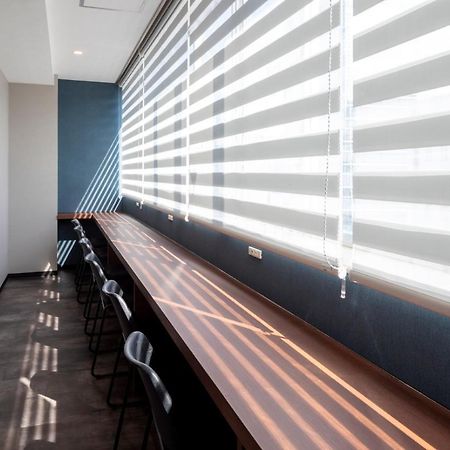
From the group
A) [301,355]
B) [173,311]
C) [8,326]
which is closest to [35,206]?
[8,326]

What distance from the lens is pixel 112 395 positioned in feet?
10.2

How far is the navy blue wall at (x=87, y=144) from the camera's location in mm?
7406

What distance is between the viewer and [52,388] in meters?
3.20

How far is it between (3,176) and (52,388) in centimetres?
367

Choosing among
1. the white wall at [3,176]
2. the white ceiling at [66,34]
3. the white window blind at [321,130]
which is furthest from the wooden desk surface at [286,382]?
the white wall at [3,176]

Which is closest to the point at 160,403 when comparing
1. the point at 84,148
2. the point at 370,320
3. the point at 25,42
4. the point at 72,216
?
the point at 370,320

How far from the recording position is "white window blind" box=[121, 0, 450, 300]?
1.33 meters

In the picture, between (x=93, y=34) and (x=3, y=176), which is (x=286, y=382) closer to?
(x=93, y=34)

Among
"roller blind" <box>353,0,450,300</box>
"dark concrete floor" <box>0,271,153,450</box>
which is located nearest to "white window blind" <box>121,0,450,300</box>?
"roller blind" <box>353,0,450,300</box>

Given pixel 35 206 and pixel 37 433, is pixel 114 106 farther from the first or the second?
pixel 37 433

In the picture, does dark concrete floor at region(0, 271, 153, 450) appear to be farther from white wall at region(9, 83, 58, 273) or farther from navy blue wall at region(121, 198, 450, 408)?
white wall at region(9, 83, 58, 273)

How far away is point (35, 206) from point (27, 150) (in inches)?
30.5

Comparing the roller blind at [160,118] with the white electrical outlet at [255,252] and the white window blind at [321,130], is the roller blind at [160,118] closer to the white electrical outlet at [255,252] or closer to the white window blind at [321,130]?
the white window blind at [321,130]

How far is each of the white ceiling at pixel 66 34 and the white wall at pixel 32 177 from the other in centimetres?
32
